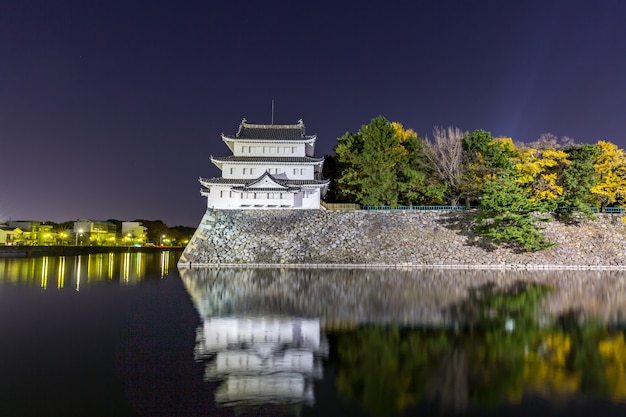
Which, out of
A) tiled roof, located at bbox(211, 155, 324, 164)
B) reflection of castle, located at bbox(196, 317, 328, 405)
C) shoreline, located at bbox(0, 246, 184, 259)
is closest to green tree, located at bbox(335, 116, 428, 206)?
tiled roof, located at bbox(211, 155, 324, 164)

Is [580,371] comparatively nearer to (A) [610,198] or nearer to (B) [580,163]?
(B) [580,163]

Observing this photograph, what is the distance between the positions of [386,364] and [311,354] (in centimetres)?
139

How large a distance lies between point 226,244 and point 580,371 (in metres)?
24.1

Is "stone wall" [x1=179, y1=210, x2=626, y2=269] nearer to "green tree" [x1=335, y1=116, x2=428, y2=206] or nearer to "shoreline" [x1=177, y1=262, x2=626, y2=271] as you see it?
"shoreline" [x1=177, y1=262, x2=626, y2=271]

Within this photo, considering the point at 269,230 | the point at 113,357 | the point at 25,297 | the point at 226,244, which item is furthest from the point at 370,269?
the point at 113,357

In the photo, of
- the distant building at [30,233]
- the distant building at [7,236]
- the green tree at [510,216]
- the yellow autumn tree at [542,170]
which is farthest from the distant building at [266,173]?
the distant building at [30,233]

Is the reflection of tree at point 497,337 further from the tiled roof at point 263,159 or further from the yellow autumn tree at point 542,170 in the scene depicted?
the tiled roof at point 263,159

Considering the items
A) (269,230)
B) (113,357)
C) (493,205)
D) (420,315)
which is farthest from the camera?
(269,230)

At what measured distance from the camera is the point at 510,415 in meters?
5.03

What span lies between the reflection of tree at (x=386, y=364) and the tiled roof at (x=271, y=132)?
27237 millimetres

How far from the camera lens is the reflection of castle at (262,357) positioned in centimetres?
564

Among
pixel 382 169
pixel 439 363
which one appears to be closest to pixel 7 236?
pixel 382 169

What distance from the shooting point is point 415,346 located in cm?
805

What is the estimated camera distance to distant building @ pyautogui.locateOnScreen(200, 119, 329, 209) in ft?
105
